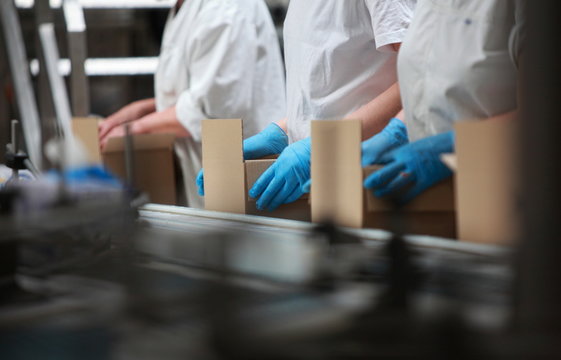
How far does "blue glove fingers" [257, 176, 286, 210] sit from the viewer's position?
1.17 metres

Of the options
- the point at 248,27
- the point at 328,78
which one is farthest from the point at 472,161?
the point at 248,27

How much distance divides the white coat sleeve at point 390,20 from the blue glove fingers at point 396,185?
65cm

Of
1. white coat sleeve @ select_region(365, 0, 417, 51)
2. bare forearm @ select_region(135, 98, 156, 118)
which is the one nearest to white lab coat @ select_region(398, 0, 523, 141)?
white coat sleeve @ select_region(365, 0, 417, 51)

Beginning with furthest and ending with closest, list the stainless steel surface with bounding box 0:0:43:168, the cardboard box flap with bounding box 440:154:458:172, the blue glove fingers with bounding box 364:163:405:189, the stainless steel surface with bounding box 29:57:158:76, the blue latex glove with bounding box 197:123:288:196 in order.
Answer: the stainless steel surface with bounding box 29:57:158:76
the stainless steel surface with bounding box 0:0:43:168
the blue latex glove with bounding box 197:123:288:196
the blue glove fingers with bounding box 364:163:405:189
the cardboard box flap with bounding box 440:154:458:172

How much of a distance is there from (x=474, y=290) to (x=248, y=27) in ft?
5.53

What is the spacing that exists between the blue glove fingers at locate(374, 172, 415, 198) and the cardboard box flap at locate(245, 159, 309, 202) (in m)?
0.44

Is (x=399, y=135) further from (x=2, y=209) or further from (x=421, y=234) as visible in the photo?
(x=2, y=209)

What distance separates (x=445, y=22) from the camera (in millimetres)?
1066

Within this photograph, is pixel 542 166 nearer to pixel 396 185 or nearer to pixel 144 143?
pixel 396 185

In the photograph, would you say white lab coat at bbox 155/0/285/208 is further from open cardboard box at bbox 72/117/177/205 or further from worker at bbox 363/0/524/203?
worker at bbox 363/0/524/203

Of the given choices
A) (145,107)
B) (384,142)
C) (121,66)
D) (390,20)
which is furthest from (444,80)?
(121,66)

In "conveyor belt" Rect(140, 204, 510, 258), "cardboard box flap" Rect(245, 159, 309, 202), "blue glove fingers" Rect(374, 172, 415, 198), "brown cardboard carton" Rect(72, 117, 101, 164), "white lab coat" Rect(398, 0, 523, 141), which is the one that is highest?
"white lab coat" Rect(398, 0, 523, 141)

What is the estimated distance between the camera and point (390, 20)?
139 cm

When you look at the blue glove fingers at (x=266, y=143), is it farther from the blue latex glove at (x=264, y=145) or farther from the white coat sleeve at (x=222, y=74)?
the white coat sleeve at (x=222, y=74)
